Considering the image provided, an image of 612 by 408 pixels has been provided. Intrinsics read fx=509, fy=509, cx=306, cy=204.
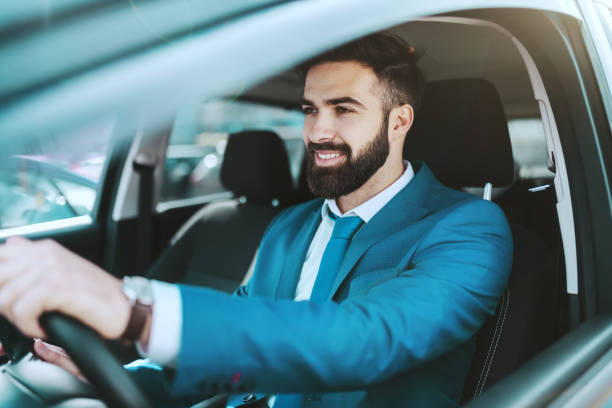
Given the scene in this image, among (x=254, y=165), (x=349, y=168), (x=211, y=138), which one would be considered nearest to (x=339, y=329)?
(x=349, y=168)

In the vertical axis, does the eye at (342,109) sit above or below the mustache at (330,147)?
above

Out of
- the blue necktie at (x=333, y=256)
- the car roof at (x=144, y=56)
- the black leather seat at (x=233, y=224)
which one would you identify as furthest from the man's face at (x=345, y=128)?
the black leather seat at (x=233, y=224)

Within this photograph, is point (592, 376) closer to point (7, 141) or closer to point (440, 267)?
point (440, 267)

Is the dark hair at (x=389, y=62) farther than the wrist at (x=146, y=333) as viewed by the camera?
Yes

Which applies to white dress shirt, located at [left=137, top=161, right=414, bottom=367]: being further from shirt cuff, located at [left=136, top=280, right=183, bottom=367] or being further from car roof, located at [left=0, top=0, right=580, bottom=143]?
car roof, located at [left=0, top=0, right=580, bottom=143]

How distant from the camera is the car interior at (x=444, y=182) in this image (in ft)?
4.43

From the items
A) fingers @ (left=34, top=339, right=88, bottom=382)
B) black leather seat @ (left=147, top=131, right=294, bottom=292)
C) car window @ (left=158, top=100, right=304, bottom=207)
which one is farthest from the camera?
car window @ (left=158, top=100, right=304, bottom=207)

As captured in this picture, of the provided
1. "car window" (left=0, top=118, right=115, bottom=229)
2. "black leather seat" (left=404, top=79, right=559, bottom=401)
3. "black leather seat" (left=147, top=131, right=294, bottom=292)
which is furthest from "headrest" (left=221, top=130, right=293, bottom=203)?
"black leather seat" (left=404, top=79, right=559, bottom=401)

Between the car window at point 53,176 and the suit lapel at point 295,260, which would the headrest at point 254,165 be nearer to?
the car window at point 53,176

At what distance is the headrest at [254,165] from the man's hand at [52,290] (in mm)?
1945

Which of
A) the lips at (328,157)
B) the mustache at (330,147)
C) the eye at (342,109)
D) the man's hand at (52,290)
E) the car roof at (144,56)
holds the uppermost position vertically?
the car roof at (144,56)

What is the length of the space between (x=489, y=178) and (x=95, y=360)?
127 centimetres

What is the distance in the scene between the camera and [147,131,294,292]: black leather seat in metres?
2.54

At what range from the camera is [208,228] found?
8.73ft
